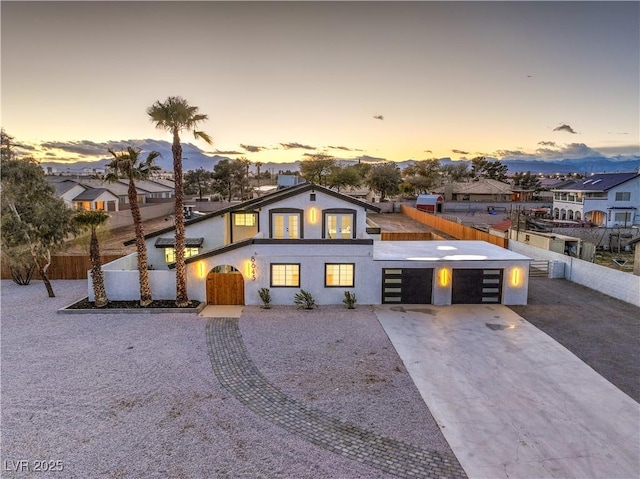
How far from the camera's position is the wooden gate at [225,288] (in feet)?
66.6

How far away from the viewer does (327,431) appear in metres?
9.80

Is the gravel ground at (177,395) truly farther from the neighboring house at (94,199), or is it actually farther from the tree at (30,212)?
the neighboring house at (94,199)

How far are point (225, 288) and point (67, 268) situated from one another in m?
12.6

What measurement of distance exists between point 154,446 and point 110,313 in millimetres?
11569

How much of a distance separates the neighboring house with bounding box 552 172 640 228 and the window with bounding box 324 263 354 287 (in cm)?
4410

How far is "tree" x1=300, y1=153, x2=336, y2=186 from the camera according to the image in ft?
256

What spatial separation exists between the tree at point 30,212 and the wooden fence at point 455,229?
101 feet

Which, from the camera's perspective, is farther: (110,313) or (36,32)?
(36,32)

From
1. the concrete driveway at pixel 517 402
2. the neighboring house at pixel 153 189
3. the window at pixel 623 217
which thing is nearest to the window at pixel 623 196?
the window at pixel 623 217

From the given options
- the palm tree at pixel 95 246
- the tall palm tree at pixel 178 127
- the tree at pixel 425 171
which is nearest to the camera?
the tall palm tree at pixel 178 127

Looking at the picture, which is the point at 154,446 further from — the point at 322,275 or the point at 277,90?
the point at 277,90

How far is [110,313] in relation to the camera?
1880 centimetres

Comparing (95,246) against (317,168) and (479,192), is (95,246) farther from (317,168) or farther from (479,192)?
(479,192)

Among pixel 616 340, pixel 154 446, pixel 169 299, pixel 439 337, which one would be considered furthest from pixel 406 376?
pixel 169 299
